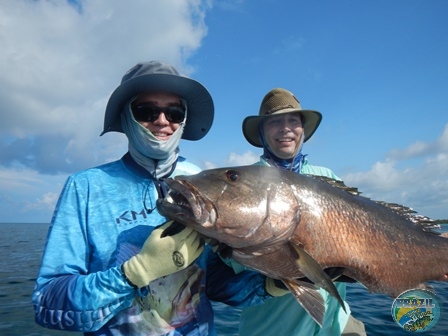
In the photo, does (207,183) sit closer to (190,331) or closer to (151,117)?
(151,117)

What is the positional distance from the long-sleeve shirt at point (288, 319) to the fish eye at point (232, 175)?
5.88 ft

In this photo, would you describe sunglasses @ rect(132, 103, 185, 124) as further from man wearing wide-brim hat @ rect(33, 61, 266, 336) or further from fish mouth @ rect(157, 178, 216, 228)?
fish mouth @ rect(157, 178, 216, 228)

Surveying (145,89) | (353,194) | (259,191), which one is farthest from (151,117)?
(353,194)

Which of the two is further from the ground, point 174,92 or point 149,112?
point 174,92

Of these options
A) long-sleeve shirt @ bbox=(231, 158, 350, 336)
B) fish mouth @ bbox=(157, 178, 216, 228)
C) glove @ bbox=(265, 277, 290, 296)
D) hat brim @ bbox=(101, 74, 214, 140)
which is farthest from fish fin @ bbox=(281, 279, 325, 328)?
hat brim @ bbox=(101, 74, 214, 140)

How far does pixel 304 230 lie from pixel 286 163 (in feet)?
5.89

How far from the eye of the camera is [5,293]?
10031 mm

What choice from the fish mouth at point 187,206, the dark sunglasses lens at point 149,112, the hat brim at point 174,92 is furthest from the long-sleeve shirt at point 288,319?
the dark sunglasses lens at point 149,112

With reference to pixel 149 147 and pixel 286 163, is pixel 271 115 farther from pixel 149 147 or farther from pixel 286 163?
pixel 149 147

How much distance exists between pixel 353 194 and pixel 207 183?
66.8 inches

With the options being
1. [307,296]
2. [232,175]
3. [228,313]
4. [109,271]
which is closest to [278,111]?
[232,175]

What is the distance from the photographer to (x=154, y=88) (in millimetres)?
2936

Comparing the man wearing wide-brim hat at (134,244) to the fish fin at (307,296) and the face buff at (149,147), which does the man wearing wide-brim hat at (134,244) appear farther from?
the fish fin at (307,296)
